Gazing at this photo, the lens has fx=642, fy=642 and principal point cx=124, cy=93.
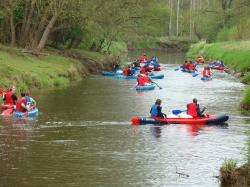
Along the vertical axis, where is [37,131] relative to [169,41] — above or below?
below

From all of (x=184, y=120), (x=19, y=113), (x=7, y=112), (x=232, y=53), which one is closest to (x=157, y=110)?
(x=184, y=120)

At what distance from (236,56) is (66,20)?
17067 mm

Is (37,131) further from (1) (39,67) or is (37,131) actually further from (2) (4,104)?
(1) (39,67)

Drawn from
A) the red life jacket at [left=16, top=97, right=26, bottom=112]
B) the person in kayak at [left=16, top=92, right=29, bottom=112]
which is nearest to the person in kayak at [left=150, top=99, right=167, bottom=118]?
the person in kayak at [left=16, top=92, right=29, bottom=112]

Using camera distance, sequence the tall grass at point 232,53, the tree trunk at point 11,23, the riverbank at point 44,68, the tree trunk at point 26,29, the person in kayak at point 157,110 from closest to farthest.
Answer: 1. the person in kayak at point 157,110
2. the riverbank at point 44,68
3. the tree trunk at point 11,23
4. the tree trunk at point 26,29
5. the tall grass at point 232,53

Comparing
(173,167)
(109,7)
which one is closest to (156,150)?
(173,167)

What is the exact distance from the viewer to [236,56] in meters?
60.7

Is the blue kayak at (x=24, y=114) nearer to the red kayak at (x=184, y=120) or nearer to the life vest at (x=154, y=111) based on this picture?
the red kayak at (x=184, y=120)

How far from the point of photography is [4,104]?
3128 cm

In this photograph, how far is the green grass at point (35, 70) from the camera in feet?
126

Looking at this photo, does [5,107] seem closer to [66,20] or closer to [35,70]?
[35,70]

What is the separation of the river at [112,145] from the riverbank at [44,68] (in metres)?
1.98

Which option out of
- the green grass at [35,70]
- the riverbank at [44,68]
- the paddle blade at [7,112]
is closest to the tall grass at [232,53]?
the riverbank at [44,68]

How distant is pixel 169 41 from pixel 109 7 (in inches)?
2409
